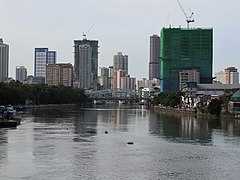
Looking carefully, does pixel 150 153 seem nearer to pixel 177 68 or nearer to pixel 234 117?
pixel 234 117

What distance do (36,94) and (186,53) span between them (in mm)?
45520

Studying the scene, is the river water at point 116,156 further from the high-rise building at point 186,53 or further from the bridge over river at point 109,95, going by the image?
the bridge over river at point 109,95

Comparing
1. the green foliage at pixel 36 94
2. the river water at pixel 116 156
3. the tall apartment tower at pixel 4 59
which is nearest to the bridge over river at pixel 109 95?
the tall apartment tower at pixel 4 59

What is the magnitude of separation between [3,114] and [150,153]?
22.4 meters

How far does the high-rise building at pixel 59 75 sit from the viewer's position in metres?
194

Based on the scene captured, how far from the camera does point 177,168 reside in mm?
21125

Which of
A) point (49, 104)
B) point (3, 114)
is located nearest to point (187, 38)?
point (49, 104)

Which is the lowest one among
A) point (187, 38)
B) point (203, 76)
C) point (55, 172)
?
point (55, 172)

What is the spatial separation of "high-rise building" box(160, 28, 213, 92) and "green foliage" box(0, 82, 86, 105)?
24.2 m

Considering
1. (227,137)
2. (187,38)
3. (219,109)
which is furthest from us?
(187,38)

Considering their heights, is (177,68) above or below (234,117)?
above

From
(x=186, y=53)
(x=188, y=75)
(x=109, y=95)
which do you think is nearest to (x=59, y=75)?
(x=109, y=95)

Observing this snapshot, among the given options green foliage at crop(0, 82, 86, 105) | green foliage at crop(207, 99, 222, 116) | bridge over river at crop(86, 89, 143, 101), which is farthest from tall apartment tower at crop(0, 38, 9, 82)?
green foliage at crop(207, 99, 222, 116)

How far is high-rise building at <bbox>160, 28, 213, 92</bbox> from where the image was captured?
125 metres
